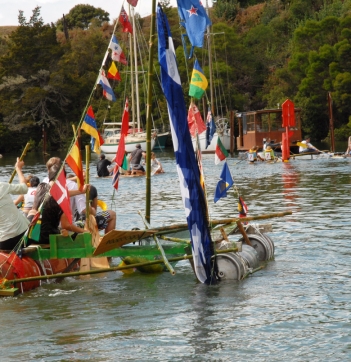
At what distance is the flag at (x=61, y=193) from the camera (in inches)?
494

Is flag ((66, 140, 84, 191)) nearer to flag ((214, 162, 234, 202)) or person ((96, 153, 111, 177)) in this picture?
flag ((214, 162, 234, 202))

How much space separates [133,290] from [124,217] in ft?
31.7

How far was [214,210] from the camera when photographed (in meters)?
22.8

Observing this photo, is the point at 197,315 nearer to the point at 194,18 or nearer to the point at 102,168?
the point at 194,18

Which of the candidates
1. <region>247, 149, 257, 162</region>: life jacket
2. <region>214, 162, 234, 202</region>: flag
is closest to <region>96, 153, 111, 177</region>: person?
<region>247, 149, 257, 162</region>: life jacket

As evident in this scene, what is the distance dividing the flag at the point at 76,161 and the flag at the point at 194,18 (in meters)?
2.63

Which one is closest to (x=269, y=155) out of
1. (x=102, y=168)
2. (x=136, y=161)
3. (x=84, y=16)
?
(x=136, y=161)

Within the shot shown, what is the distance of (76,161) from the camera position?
1325 cm

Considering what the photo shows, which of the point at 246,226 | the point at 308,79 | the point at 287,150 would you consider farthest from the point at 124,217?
the point at 308,79

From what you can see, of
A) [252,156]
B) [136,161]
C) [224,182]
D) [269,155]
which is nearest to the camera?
[224,182]

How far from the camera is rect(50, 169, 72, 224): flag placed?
12.5m

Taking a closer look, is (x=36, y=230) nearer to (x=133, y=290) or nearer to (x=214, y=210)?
(x=133, y=290)

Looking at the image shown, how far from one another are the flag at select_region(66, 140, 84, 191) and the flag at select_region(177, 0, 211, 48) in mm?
2626

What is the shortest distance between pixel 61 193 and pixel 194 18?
317 centimetres
